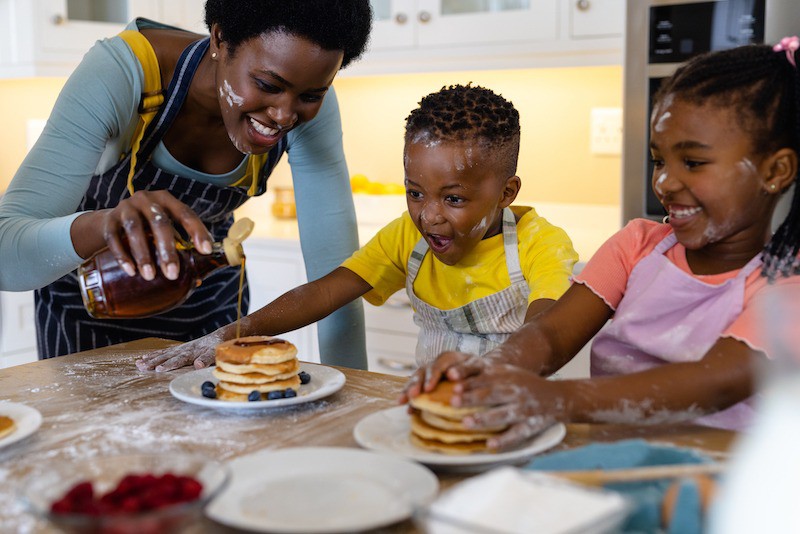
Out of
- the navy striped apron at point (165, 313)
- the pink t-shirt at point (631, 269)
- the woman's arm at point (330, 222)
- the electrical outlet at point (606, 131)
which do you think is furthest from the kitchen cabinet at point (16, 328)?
the pink t-shirt at point (631, 269)

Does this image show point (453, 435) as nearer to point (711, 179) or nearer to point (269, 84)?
point (711, 179)

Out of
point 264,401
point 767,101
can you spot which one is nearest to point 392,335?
point 264,401

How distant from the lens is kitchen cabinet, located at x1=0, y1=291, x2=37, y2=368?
3.06m

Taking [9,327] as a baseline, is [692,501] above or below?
above

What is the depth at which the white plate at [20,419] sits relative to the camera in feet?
3.25

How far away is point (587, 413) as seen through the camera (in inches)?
40.6

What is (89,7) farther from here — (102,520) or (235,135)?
(102,520)

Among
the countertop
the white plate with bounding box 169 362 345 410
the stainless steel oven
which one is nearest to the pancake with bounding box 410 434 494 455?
the white plate with bounding box 169 362 345 410

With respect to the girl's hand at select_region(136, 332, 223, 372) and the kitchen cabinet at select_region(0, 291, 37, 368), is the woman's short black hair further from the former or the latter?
the kitchen cabinet at select_region(0, 291, 37, 368)

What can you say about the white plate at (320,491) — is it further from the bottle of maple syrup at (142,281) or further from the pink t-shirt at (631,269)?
the pink t-shirt at (631,269)

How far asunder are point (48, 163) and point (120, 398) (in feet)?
1.48

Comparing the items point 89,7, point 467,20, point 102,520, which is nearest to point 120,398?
point 102,520

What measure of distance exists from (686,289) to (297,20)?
740mm

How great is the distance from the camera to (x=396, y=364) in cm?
269
